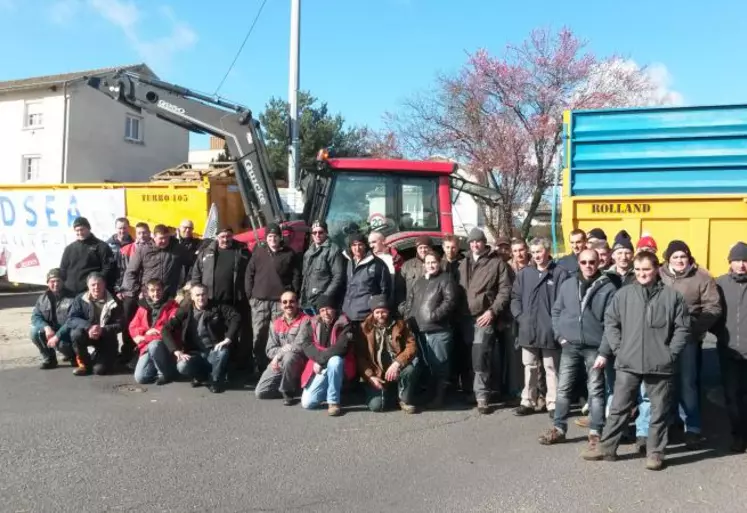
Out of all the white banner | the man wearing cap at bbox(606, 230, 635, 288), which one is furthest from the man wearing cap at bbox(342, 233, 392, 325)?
the white banner

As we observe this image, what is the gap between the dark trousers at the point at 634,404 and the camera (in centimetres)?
482

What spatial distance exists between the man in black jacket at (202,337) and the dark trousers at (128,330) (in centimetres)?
108

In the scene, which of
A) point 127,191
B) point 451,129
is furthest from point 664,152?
point 451,129

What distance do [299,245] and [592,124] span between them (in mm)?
4017

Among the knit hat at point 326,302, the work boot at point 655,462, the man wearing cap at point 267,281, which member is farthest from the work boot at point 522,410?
the man wearing cap at point 267,281

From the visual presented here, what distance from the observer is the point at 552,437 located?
5.34 meters

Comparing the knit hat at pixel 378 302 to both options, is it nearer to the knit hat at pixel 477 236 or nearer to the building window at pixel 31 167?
the knit hat at pixel 477 236

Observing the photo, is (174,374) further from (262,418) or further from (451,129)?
(451,129)

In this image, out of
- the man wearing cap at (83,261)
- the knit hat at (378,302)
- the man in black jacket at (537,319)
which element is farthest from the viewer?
the man wearing cap at (83,261)

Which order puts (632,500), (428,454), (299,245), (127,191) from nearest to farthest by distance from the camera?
1. (632,500)
2. (428,454)
3. (299,245)
4. (127,191)

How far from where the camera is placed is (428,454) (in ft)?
16.7

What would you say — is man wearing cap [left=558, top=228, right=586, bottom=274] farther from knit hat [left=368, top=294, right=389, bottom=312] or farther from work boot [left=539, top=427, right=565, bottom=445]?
knit hat [left=368, top=294, right=389, bottom=312]

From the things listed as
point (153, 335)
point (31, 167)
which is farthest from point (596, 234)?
point (31, 167)

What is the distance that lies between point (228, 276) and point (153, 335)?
1.05 m
